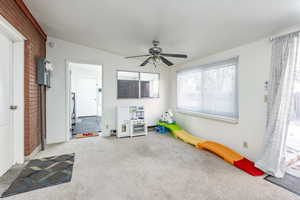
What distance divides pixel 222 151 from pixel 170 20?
9.03 feet

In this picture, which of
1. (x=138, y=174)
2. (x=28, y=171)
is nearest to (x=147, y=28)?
(x=138, y=174)

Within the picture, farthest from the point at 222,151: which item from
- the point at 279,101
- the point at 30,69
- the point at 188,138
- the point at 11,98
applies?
the point at 30,69

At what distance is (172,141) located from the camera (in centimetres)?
372

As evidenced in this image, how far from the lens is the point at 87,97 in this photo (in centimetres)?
764

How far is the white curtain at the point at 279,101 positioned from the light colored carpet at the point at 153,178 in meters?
0.42

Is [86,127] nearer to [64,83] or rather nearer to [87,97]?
[64,83]

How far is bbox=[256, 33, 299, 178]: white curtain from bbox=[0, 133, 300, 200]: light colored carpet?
1.36ft

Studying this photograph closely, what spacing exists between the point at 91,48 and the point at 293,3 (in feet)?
13.8

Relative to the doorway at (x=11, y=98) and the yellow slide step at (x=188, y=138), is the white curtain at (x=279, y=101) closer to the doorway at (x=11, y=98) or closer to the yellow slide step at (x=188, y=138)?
the yellow slide step at (x=188, y=138)

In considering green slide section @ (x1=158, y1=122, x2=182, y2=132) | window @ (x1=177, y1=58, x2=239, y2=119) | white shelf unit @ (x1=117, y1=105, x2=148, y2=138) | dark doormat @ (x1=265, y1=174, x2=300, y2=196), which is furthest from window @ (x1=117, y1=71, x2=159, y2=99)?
dark doormat @ (x1=265, y1=174, x2=300, y2=196)

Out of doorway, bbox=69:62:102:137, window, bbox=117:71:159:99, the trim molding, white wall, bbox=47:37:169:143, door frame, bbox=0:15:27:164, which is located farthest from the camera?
doorway, bbox=69:62:102:137

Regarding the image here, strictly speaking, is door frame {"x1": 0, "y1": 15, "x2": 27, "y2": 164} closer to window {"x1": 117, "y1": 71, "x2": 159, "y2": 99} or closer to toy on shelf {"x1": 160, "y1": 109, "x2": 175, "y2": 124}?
window {"x1": 117, "y1": 71, "x2": 159, "y2": 99}

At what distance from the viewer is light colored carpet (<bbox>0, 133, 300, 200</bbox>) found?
1.71 metres

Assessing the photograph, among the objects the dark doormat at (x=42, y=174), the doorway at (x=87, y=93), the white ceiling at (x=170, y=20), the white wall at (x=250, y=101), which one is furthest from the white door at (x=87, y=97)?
the white wall at (x=250, y=101)
